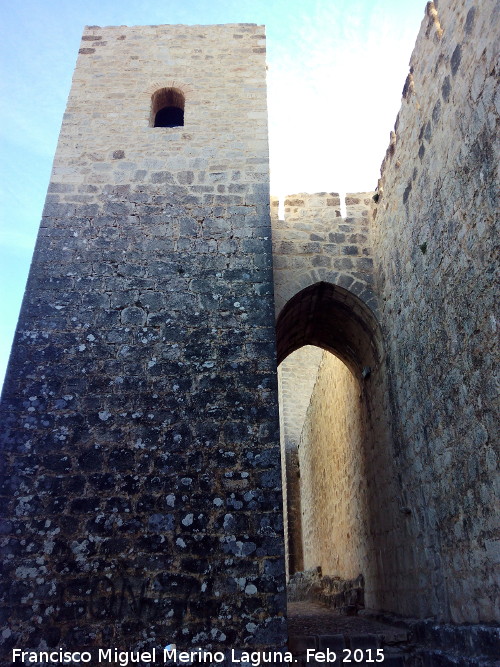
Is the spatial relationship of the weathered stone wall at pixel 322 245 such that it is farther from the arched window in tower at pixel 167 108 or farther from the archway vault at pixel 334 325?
the arched window in tower at pixel 167 108

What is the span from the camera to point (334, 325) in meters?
7.37

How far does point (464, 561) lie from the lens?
12.8 ft

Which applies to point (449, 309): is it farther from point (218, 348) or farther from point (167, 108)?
point (167, 108)

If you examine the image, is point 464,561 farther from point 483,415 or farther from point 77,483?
Result: point 77,483

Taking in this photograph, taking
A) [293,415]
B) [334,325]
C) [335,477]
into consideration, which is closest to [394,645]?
[334,325]

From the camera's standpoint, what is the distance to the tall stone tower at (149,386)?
3.90 metres

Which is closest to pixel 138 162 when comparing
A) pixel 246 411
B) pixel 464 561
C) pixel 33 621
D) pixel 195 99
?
pixel 195 99

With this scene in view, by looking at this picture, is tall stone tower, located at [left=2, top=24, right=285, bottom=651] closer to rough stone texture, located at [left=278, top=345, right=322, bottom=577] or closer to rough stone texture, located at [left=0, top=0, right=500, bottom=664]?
rough stone texture, located at [left=0, top=0, right=500, bottom=664]

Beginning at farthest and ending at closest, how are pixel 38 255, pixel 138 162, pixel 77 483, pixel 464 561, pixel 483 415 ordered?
pixel 138 162 < pixel 38 255 < pixel 77 483 < pixel 464 561 < pixel 483 415

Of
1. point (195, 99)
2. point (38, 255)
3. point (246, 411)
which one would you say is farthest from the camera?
point (195, 99)

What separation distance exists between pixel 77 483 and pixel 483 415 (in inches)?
117

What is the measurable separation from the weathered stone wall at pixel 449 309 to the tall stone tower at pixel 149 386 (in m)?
1.33

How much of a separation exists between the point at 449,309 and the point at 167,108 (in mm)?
4336

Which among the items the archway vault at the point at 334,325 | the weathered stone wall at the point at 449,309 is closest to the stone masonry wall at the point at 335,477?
the archway vault at the point at 334,325
